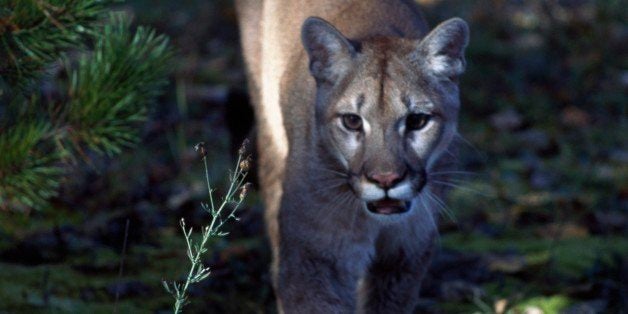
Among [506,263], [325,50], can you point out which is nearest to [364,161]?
[325,50]

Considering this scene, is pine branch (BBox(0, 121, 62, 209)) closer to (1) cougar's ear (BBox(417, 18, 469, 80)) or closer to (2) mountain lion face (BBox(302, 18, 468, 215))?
(2) mountain lion face (BBox(302, 18, 468, 215))

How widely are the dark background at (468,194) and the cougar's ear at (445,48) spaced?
34.7 inches

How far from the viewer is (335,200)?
5137 mm

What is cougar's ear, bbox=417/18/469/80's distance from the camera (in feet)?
16.5

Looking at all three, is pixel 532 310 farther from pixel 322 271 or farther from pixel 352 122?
pixel 352 122

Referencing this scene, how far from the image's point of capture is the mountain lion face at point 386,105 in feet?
15.4

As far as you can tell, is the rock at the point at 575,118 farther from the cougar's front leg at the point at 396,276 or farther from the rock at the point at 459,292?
the cougar's front leg at the point at 396,276

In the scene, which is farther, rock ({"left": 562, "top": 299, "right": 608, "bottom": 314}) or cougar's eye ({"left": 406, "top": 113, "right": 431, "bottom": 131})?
rock ({"left": 562, "top": 299, "right": 608, "bottom": 314})

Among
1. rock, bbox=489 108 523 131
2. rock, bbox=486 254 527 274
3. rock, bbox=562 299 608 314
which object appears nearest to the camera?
rock, bbox=562 299 608 314

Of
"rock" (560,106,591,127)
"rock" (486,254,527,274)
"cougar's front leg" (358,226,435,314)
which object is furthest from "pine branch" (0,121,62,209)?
"rock" (560,106,591,127)

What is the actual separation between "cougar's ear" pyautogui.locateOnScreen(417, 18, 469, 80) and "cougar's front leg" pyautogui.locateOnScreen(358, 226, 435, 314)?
778mm

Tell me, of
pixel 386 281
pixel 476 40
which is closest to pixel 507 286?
pixel 386 281

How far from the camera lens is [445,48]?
16.7 ft

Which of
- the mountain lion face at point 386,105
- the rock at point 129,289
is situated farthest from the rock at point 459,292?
the rock at point 129,289
